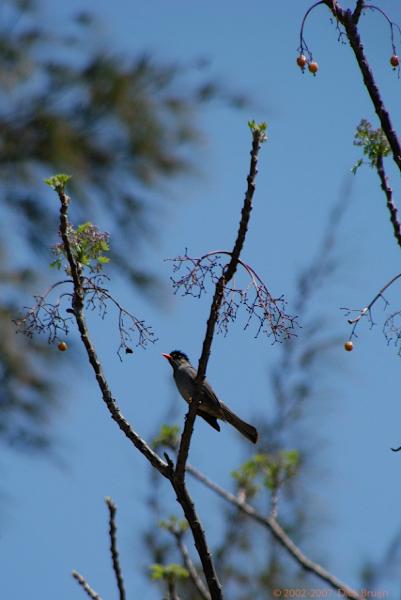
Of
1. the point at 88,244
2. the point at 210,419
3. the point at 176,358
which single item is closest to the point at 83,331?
the point at 88,244

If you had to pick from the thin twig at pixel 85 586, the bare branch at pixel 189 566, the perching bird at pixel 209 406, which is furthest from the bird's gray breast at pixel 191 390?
the thin twig at pixel 85 586

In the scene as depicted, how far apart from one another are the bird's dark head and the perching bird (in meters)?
0.01

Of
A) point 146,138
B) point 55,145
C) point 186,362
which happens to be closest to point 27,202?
point 55,145

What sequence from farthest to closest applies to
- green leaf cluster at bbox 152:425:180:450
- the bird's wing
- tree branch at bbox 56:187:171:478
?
the bird's wing < green leaf cluster at bbox 152:425:180:450 < tree branch at bbox 56:187:171:478

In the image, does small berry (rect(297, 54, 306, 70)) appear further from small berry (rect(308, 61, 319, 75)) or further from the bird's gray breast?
the bird's gray breast

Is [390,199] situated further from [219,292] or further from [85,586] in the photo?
[85,586]

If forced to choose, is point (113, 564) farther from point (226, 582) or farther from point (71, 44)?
point (71, 44)

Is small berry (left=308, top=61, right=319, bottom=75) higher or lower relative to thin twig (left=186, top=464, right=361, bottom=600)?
higher

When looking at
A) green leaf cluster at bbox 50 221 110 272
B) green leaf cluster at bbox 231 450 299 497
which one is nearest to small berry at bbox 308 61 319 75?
green leaf cluster at bbox 50 221 110 272

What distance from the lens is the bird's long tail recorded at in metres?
4.56

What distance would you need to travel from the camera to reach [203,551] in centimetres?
276

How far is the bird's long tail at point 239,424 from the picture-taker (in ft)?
15.0

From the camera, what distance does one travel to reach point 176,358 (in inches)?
213

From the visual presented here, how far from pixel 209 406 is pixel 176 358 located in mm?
815
